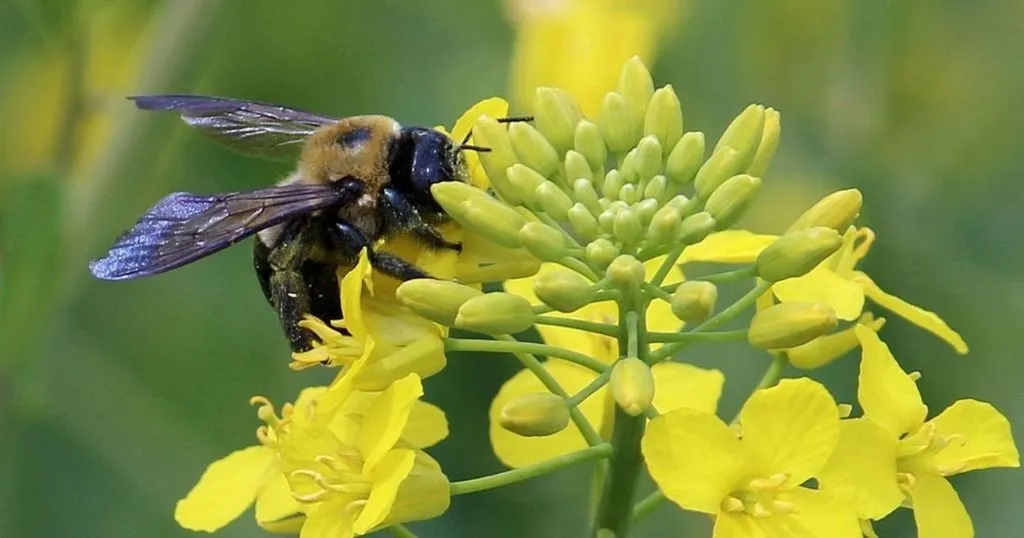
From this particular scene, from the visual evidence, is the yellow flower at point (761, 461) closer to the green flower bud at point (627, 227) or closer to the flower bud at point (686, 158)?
the green flower bud at point (627, 227)

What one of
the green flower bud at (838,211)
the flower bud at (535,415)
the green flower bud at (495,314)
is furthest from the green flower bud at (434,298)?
the green flower bud at (838,211)

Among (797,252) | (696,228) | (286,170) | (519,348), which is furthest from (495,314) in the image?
(286,170)

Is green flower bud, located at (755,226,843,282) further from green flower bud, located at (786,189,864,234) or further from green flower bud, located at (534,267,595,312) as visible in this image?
green flower bud, located at (534,267,595,312)

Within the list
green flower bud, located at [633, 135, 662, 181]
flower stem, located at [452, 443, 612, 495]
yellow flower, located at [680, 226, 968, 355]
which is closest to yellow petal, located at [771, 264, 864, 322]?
yellow flower, located at [680, 226, 968, 355]

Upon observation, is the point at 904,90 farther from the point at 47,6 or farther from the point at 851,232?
the point at 47,6

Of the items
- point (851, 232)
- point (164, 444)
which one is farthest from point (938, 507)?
point (164, 444)

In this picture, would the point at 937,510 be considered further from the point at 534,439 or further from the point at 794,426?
the point at 534,439
